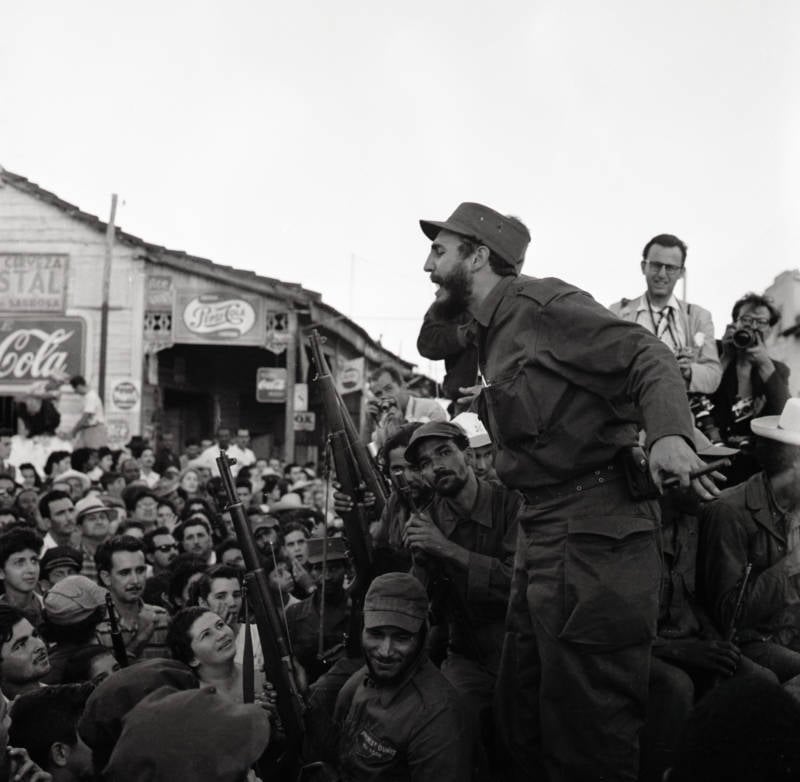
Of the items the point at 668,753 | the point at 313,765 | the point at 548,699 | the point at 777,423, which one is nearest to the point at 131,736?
the point at 548,699

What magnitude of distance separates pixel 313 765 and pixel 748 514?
2.07m

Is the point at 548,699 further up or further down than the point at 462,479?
further down

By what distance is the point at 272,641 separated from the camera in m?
4.88

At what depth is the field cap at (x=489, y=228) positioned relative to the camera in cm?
336

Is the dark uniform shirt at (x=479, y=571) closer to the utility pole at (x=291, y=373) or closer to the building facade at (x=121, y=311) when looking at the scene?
the building facade at (x=121, y=311)

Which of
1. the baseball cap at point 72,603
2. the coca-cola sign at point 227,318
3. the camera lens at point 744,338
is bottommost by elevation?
the baseball cap at point 72,603

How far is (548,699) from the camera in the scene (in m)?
3.04

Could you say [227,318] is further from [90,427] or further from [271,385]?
[90,427]

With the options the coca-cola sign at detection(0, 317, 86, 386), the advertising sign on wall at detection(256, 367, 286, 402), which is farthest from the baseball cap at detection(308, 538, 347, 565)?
the coca-cola sign at detection(0, 317, 86, 386)

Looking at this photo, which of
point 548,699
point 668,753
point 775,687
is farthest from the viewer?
point 668,753

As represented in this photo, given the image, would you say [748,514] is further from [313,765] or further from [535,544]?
[313,765]

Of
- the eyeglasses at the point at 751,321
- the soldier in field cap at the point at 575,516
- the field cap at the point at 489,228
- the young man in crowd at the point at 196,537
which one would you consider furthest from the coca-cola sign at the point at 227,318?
the soldier in field cap at the point at 575,516

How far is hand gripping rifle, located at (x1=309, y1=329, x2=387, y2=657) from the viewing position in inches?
216

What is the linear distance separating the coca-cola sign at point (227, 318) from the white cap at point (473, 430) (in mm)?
16699
